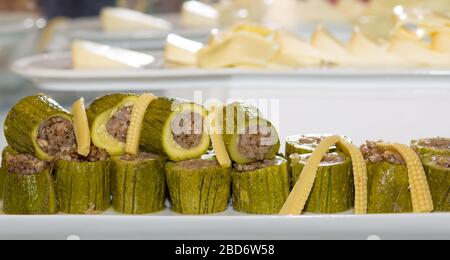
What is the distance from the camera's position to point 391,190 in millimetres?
1166

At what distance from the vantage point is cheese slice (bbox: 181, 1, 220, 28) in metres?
3.09

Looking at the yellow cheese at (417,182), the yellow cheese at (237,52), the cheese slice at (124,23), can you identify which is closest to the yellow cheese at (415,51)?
the yellow cheese at (237,52)

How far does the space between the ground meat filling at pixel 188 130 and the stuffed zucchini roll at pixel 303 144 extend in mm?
169

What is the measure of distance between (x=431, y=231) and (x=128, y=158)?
1.57 ft

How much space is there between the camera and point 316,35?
211 cm

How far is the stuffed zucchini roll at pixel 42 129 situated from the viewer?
3.82 feet

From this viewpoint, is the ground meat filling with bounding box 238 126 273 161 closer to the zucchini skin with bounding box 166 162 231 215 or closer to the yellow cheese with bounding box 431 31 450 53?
the zucchini skin with bounding box 166 162 231 215

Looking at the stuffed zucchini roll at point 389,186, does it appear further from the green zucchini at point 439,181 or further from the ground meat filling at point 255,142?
the ground meat filling at point 255,142

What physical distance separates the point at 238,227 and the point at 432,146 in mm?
394

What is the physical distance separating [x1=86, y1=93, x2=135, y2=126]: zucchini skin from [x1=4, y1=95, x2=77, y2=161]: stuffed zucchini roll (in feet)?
0.12

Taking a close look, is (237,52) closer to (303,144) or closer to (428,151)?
(303,144)

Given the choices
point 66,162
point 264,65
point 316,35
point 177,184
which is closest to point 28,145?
point 66,162

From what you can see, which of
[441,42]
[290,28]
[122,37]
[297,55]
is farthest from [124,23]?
[441,42]

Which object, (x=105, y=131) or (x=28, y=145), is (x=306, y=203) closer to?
(x=105, y=131)
